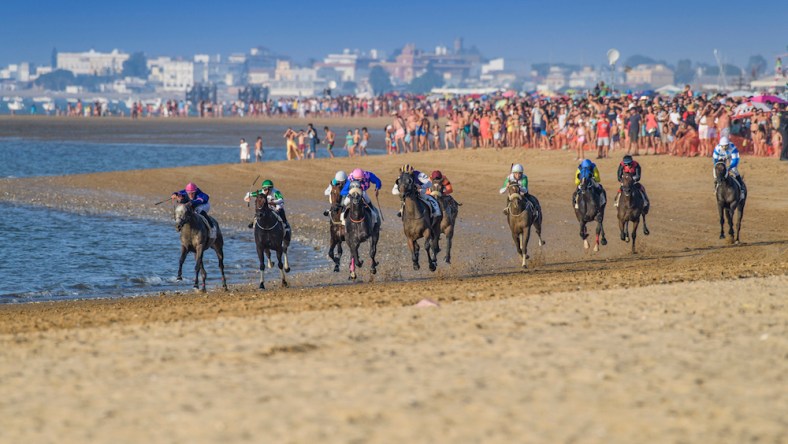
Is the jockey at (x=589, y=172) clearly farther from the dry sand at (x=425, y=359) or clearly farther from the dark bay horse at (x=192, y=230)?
the dark bay horse at (x=192, y=230)

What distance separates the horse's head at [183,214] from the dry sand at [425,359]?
1.26m

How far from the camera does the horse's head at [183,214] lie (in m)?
18.8

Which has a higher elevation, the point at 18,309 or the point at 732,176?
the point at 732,176

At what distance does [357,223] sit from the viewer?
64.8 feet

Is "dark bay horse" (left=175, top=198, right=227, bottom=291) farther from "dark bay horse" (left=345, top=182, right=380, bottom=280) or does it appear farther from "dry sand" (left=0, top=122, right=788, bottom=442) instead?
"dark bay horse" (left=345, top=182, right=380, bottom=280)

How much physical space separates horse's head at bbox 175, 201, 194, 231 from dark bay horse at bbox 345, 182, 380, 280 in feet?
8.57

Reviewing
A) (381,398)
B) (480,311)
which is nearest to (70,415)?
(381,398)

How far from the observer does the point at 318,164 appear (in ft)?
141

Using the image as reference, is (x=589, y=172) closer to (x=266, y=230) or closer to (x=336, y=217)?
(x=336, y=217)

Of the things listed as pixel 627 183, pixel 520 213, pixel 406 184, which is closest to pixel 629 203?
pixel 627 183

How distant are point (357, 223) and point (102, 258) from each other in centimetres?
692

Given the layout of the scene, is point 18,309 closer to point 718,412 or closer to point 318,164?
point 718,412

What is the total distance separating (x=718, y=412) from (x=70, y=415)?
4.91 meters

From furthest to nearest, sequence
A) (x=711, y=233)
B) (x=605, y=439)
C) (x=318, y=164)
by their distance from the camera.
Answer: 1. (x=318, y=164)
2. (x=711, y=233)
3. (x=605, y=439)
